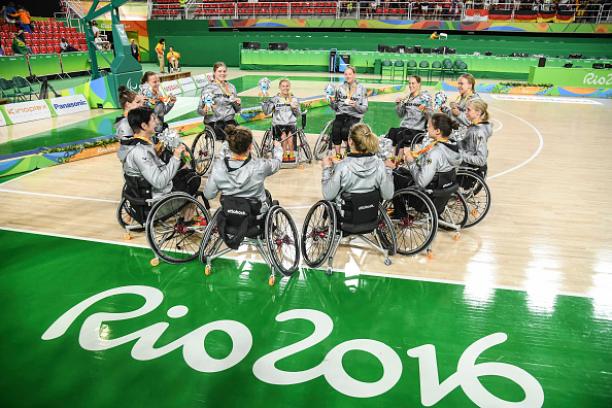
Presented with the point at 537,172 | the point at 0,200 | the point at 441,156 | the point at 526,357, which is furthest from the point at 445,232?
the point at 0,200

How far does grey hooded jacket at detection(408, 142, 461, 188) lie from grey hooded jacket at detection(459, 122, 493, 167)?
1.87 ft

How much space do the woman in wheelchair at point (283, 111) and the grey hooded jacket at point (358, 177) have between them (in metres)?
3.22

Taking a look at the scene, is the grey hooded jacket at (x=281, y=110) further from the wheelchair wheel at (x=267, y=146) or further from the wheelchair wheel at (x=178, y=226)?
the wheelchair wheel at (x=178, y=226)

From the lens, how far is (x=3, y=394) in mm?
2625

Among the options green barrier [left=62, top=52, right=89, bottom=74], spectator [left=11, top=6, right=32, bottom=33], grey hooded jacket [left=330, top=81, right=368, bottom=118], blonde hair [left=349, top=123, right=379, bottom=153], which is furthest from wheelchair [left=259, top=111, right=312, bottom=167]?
spectator [left=11, top=6, right=32, bottom=33]

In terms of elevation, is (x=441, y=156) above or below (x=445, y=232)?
above

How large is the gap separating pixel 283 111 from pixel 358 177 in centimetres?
346

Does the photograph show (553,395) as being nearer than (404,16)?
Yes

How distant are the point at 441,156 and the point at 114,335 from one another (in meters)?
3.08

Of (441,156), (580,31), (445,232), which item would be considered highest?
(580,31)

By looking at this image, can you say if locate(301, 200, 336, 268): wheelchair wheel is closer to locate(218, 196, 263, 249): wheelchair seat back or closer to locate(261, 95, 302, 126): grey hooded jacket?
locate(218, 196, 263, 249): wheelchair seat back

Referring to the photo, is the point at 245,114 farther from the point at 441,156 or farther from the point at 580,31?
the point at 580,31

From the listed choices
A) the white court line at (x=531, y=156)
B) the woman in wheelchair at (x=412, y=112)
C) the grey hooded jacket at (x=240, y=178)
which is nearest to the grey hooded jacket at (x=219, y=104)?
the woman in wheelchair at (x=412, y=112)

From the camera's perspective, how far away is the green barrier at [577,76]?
15.3 metres
